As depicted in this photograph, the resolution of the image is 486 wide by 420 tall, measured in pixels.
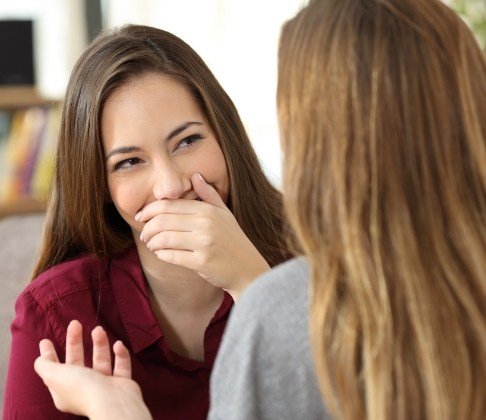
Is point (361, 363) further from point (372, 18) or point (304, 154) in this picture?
point (372, 18)

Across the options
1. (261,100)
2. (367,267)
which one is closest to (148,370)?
(367,267)

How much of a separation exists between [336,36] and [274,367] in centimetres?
41

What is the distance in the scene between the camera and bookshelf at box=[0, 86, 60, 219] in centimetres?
335

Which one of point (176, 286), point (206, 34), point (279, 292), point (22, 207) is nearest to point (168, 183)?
point (176, 286)

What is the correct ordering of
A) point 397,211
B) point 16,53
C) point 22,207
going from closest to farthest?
point 397,211 < point 22,207 < point 16,53

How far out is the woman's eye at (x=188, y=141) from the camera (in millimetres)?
1633

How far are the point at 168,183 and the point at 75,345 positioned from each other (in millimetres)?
346

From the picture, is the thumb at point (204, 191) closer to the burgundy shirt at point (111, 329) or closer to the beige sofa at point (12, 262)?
the burgundy shirt at point (111, 329)

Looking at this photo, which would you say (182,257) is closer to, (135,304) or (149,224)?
(149,224)

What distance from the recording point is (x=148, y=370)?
176 cm

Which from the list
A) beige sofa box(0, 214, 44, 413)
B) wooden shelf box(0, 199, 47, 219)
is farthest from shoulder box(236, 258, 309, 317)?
wooden shelf box(0, 199, 47, 219)

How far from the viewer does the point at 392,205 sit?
3.49 feet

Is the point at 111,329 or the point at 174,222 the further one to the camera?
the point at 111,329

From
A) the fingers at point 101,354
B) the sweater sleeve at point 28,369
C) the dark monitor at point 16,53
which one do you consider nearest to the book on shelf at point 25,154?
the dark monitor at point 16,53
